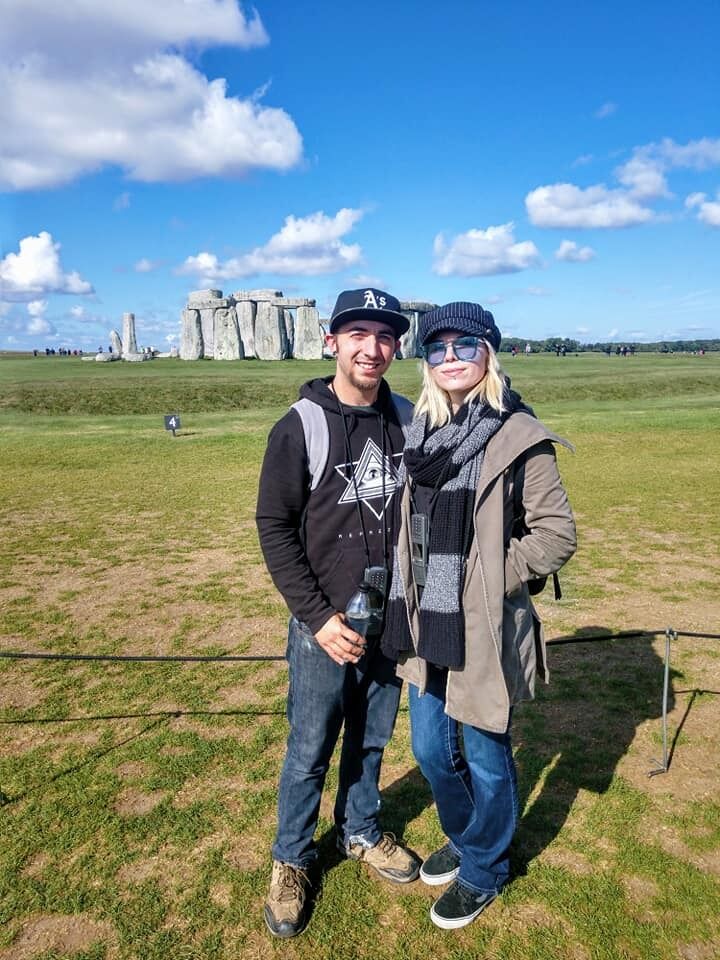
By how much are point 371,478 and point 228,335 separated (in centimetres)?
4816

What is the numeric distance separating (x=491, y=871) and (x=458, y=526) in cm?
161

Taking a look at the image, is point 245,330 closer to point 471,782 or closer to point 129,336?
point 129,336

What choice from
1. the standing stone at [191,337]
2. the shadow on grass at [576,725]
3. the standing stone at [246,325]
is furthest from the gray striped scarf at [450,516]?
the standing stone at [191,337]

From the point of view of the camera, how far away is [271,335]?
4784 cm

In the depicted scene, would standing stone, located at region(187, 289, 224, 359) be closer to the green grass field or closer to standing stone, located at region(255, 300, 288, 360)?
standing stone, located at region(255, 300, 288, 360)

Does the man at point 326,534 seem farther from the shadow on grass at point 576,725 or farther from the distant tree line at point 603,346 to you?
the distant tree line at point 603,346

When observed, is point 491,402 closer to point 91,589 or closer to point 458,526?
point 458,526

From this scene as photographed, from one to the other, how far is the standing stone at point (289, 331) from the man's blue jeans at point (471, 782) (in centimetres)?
4692

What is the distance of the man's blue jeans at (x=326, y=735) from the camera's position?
3.05 metres

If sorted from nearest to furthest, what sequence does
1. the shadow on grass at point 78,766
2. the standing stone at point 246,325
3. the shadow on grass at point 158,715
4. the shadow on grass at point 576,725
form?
1. the shadow on grass at point 576,725
2. the shadow on grass at point 78,766
3. the shadow on grass at point 158,715
4. the standing stone at point 246,325

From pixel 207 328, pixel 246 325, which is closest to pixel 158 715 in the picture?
pixel 246 325

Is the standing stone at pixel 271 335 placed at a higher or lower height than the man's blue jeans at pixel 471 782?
higher

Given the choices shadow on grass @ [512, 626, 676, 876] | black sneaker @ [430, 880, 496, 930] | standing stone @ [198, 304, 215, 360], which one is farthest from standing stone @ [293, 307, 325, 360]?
black sneaker @ [430, 880, 496, 930]

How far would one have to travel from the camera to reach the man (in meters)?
2.93
